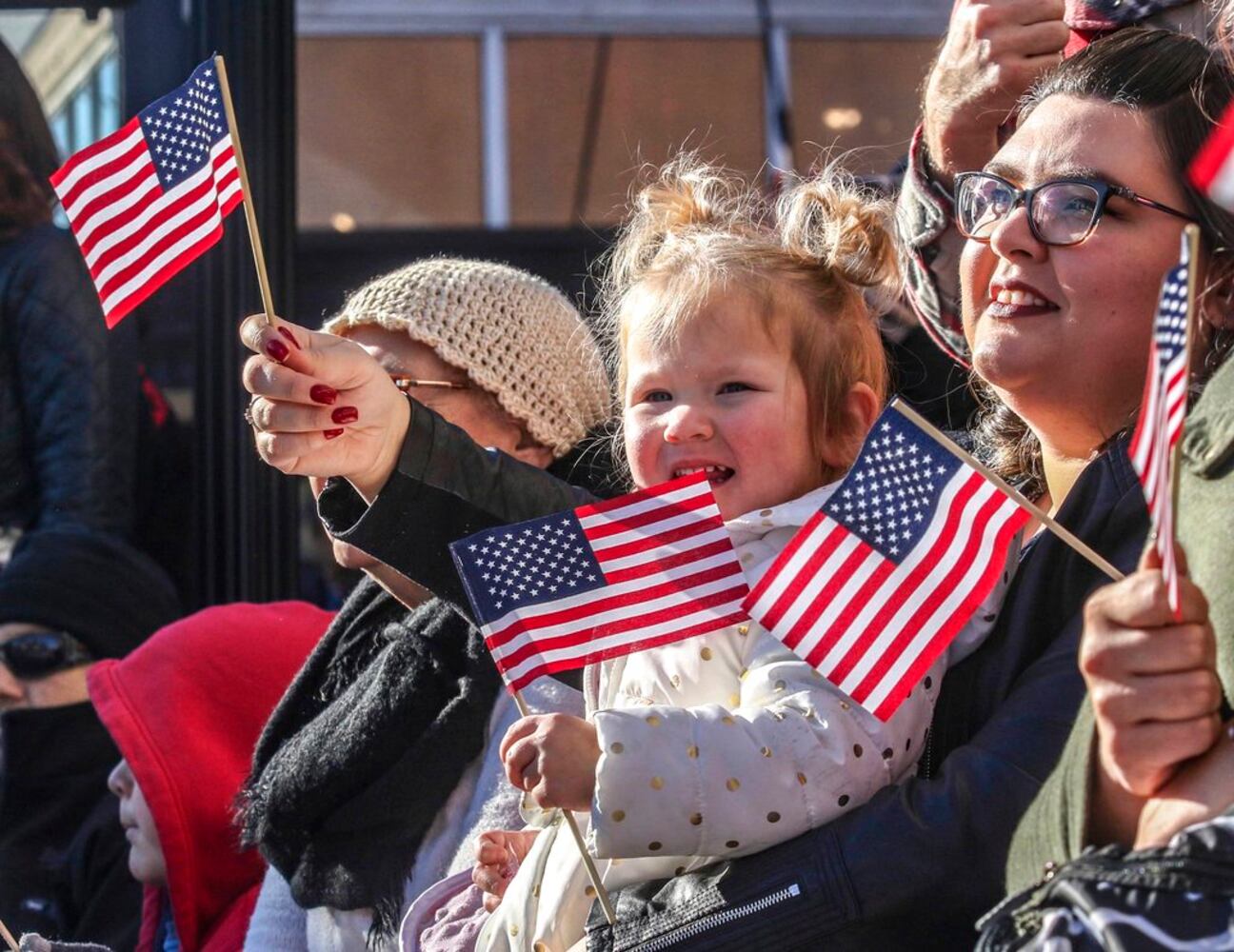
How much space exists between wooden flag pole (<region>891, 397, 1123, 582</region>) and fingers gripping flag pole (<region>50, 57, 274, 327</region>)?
102cm

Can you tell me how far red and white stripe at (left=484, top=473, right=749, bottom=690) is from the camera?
2.20m

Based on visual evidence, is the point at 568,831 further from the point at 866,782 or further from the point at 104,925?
the point at 104,925

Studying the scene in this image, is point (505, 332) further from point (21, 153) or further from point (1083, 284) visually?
point (21, 153)

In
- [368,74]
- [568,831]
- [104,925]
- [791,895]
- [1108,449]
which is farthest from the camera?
[368,74]

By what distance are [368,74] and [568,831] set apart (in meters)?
5.88

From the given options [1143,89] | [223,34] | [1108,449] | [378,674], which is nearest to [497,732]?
[378,674]

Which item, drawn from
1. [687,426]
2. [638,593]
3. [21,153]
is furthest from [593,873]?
[21,153]

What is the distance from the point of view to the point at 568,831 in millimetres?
2350

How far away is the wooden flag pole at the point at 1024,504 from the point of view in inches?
70.8

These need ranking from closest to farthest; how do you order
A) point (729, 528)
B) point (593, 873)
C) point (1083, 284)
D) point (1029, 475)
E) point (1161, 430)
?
1. point (1161, 430)
2. point (593, 873)
3. point (1083, 284)
4. point (729, 528)
5. point (1029, 475)

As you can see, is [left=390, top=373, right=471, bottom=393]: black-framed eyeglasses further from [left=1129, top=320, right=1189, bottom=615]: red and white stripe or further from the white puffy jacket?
[left=1129, top=320, right=1189, bottom=615]: red and white stripe

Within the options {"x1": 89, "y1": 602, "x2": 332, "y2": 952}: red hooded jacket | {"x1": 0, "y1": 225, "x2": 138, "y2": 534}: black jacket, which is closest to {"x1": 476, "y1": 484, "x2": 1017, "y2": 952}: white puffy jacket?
{"x1": 89, "y1": 602, "x2": 332, "y2": 952}: red hooded jacket

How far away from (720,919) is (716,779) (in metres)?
0.14

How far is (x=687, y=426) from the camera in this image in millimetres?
2389
